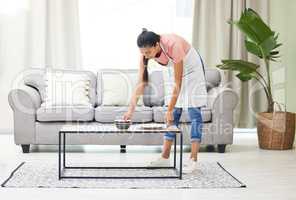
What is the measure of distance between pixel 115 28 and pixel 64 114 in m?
2.19

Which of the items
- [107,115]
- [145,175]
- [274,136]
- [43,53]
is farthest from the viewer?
[43,53]

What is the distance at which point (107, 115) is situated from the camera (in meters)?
5.56

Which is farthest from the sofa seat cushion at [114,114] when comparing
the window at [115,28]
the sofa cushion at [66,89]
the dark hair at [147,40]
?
the window at [115,28]

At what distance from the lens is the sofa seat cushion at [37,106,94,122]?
215 inches

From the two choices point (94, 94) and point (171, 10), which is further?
point (171, 10)

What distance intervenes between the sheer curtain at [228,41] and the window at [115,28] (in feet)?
0.76

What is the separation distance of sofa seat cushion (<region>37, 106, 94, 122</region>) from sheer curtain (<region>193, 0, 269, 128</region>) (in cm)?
224

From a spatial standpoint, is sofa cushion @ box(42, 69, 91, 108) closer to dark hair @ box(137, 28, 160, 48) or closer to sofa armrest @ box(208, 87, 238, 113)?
sofa armrest @ box(208, 87, 238, 113)

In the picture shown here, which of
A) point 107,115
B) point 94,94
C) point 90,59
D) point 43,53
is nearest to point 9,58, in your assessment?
point 43,53

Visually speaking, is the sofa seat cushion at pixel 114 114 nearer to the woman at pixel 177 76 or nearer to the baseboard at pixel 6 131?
the woman at pixel 177 76

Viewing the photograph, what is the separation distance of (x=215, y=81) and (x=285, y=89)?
1528 mm

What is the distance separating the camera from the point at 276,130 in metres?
5.97

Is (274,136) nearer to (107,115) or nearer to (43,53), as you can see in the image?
(107,115)

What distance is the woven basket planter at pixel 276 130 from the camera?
596 cm
